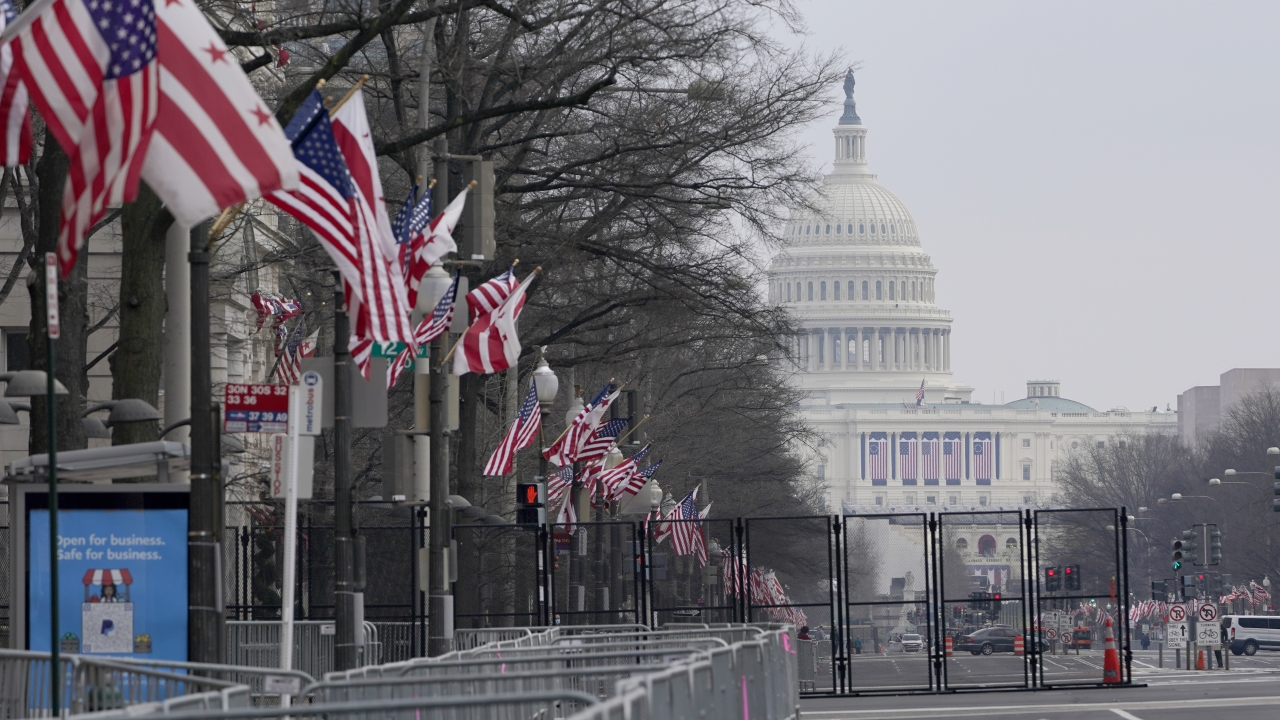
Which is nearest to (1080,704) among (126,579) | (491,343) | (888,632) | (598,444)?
(598,444)

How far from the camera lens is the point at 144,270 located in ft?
57.4

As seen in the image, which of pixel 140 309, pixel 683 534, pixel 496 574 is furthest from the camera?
pixel 496 574

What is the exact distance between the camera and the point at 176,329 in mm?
18750

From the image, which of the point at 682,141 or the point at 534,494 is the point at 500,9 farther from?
the point at 534,494

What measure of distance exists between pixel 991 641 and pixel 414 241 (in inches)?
1863

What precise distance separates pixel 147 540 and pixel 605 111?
16.0 meters

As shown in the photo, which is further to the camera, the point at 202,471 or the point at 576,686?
the point at 576,686


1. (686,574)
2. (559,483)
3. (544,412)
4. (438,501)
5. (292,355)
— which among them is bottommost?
(686,574)

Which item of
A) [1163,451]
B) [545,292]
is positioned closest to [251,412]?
[545,292]

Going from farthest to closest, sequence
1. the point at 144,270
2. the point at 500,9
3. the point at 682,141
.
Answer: the point at 682,141, the point at 500,9, the point at 144,270

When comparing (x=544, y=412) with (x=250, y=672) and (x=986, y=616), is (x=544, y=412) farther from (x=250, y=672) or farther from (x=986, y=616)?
(x=986, y=616)

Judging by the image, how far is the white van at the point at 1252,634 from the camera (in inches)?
2837

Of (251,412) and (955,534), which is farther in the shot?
(955,534)

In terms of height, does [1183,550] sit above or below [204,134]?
below
